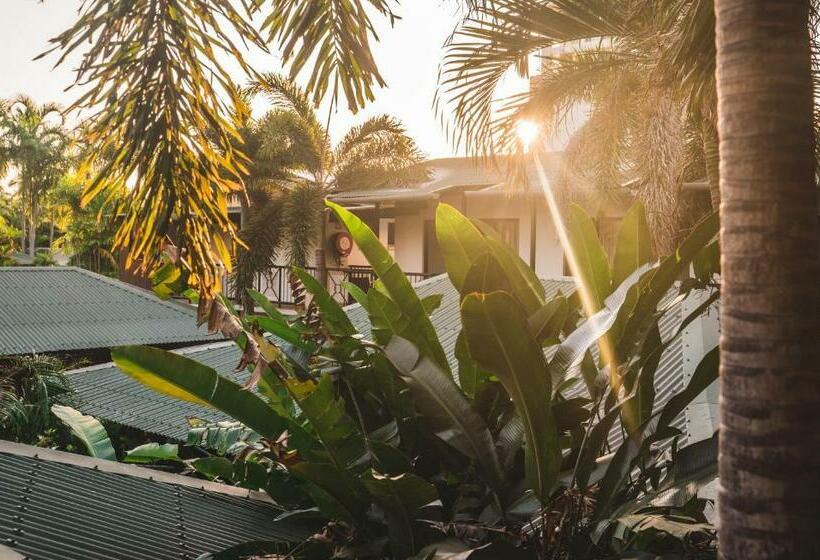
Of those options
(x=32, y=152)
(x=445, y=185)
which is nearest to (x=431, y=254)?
(x=445, y=185)

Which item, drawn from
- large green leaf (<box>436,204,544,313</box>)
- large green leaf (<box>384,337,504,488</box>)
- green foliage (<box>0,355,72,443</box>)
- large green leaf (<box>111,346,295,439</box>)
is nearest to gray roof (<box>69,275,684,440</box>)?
green foliage (<box>0,355,72,443</box>)

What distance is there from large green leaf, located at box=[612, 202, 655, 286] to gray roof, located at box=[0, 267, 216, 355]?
7783 millimetres

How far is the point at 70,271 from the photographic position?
1345 centimetres

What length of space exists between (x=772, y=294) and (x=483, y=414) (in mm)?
1808

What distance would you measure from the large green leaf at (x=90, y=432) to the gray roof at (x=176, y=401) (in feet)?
1.01

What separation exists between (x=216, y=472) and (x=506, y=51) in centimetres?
565

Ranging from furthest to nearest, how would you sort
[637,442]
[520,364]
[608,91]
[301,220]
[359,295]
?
[301,220]
[608,91]
[359,295]
[637,442]
[520,364]

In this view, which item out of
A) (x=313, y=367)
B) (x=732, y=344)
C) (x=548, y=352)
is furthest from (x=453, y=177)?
(x=732, y=344)

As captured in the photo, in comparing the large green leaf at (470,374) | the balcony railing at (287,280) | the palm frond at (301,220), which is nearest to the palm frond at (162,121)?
the large green leaf at (470,374)

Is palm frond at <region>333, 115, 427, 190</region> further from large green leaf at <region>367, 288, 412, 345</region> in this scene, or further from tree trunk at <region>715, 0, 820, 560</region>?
tree trunk at <region>715, 0, 820, 560</region>

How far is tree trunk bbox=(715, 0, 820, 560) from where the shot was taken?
7.50 ft

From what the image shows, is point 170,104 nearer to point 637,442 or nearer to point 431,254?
point 637,442

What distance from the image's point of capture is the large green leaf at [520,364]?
283 centimetres

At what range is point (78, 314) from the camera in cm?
1155
